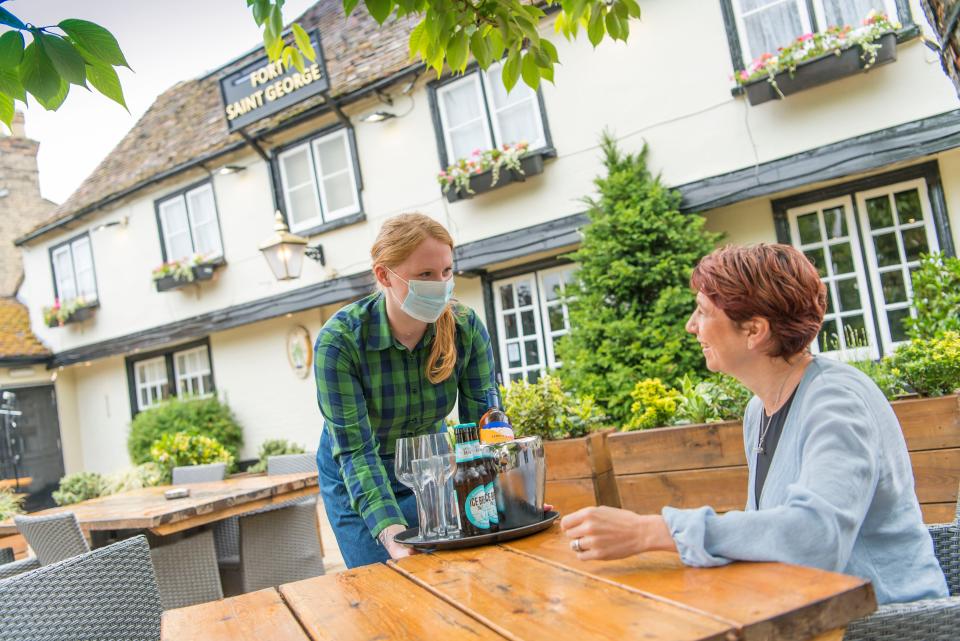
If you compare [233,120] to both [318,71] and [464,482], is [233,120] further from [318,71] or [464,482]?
[464,482]

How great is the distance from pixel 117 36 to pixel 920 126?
256 inches

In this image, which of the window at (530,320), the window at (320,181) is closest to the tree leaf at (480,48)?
the window at (530,320)

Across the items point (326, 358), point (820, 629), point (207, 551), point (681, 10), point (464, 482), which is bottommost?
point (207, 551)

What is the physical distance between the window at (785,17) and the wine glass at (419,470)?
21.5ft

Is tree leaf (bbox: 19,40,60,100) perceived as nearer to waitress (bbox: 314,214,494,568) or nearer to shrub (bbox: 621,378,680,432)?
waitress (bbox: 314,214,494,568)

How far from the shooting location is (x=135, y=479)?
9148mm

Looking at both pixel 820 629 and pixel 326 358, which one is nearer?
pixel 820 629

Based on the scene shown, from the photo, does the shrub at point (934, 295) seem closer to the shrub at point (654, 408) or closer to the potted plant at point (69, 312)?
the shrub at point (654, 408)

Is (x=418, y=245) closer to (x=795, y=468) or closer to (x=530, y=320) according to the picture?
(x=795, y=468)

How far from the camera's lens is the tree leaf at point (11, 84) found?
1.84m

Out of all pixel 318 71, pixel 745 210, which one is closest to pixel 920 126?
pixel 745 210

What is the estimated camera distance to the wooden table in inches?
45.3

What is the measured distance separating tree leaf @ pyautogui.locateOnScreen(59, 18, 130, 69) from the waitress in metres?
0.89

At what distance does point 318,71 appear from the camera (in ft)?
33.0
